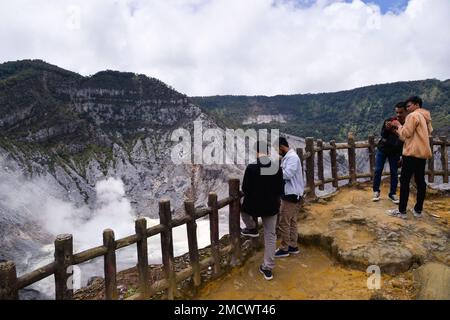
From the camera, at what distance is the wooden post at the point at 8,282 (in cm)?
378

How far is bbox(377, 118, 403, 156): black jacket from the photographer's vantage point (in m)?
8.04

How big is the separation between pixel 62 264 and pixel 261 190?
2.79 meters

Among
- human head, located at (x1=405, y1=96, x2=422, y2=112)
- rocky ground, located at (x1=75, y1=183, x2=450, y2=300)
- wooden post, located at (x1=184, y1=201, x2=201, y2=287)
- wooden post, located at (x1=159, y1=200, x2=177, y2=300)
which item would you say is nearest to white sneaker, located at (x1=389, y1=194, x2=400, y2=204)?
rocky ground, located at (x1=75, y1=183, x2=450, y2=300)

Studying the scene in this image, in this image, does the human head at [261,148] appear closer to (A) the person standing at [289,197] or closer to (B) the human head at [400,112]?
(A) the person standing at [289,197]

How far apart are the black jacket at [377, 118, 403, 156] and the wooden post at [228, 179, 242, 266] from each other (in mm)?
3549

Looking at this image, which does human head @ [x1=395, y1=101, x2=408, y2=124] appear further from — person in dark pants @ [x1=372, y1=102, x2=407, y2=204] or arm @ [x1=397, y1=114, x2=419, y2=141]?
arm @ [x1=397, y1=114, x2=419, y2=141]

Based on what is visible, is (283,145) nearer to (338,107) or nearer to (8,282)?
(8,282)

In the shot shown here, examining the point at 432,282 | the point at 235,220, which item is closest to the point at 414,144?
the point at 432,282

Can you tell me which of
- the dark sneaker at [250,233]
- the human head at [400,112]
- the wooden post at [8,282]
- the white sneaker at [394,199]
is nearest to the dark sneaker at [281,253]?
the dark sneaker at [250,233]

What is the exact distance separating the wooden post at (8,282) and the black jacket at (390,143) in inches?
276

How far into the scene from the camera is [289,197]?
248 inches

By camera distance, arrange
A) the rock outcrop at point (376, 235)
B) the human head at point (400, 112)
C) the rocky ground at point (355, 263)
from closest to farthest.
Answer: the rocky ground at point (355, 263)
the rock outcrop at point (376, 235)
the human head at point (400, 112)

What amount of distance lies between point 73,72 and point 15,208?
6017 cm
